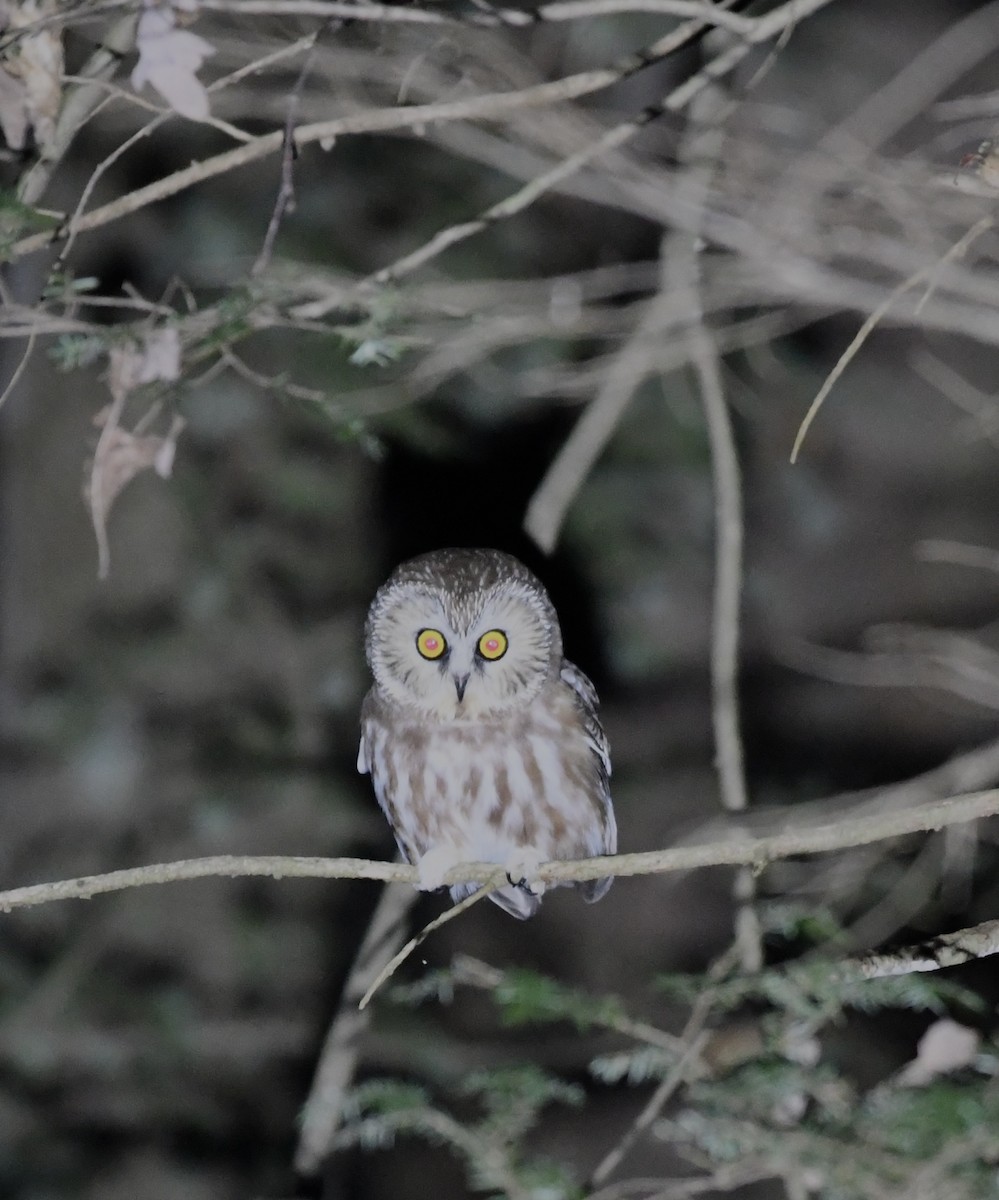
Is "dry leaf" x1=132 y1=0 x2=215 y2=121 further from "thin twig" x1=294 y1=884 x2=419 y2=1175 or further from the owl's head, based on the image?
"thin twig" x1=294 y1=884 x2=419 y2=1175

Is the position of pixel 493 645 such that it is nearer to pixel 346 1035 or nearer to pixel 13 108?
pixel 346 1035

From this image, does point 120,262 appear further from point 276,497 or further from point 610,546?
point 610,546

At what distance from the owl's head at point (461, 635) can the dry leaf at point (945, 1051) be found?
1160mm

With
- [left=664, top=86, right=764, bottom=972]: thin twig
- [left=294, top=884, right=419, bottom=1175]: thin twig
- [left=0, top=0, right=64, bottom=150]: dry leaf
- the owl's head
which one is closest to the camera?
[left=0, top=0, right=64, bottom=150]: dry leaf

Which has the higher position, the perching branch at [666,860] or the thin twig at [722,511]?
the thin twig at [722,511]

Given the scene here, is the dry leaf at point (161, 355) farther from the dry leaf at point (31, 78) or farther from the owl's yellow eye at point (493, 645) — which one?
the owl's yellow eye at point (493, 645)

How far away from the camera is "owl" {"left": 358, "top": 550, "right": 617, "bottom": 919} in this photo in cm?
305

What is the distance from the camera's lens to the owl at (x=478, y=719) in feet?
10.0

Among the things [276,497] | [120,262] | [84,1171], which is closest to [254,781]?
[276,497]

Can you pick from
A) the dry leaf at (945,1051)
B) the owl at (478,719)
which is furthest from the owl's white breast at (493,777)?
the dry leaf at (945,1051)

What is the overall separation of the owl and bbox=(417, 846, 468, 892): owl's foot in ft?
0.04

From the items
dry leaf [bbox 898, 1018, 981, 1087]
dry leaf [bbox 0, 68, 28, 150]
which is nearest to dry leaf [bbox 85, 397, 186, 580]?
dry leaf [bbox 0, 68, 28, 150]

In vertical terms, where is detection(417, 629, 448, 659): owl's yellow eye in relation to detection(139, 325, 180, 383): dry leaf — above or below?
below

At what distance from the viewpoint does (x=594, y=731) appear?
341cm
